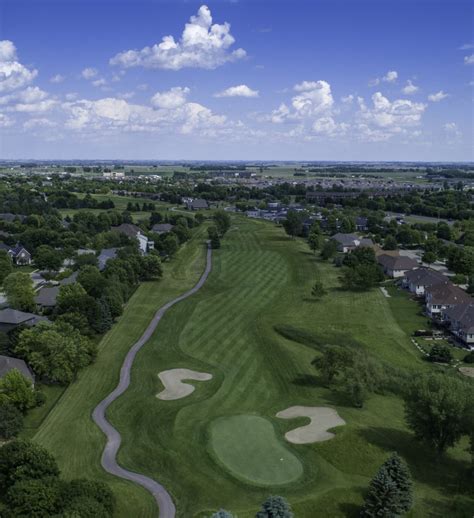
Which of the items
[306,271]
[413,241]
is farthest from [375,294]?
[413,241]

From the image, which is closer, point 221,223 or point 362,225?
point 221,223

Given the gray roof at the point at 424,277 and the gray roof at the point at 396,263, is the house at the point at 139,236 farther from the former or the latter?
the gray roof at the point at 424,277

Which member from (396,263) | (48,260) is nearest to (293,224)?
(396,263)

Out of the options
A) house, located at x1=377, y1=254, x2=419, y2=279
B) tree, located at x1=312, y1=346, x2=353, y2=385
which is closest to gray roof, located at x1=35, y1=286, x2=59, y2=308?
tree, located at x1=312, y1=346, x2=353, y2=385

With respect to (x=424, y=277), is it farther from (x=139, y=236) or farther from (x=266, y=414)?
(x=139, y=236)

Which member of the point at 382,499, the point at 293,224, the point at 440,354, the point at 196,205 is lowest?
the point at 440,354

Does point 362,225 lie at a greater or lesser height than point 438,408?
greater

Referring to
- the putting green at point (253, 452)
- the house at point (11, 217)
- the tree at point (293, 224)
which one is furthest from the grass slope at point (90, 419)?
the house at point (11, 217)
